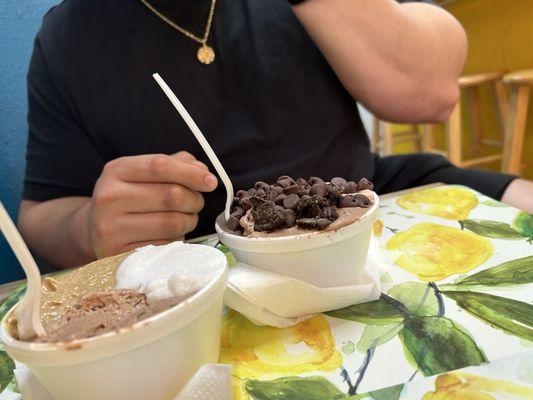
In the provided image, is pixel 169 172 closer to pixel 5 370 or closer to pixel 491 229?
pixel 5 370

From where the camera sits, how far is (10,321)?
404mm

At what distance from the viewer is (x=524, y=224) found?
646 millimetres

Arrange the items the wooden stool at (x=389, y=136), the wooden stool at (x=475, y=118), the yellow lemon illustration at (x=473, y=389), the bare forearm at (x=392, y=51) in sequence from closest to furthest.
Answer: the yellow lemon illustration at (x=473, y=389), the bare forearm at (x=392, y=51), the wooden stool at (x=475, y=118), the wooden stool at (x=389, y=136)

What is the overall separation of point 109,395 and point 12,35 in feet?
3.89

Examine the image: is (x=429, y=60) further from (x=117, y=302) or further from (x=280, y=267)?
(x=117, y=302)

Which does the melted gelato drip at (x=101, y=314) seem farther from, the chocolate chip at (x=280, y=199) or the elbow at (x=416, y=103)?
→ the elbow at (x=416, y=103)

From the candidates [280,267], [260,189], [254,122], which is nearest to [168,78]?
[254,122]

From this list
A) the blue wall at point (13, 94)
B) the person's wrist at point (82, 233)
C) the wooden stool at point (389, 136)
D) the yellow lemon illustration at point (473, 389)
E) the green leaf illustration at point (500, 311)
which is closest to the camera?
the yellow lemon illustration at point (473, 389)

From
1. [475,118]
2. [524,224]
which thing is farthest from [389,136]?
[524,224]

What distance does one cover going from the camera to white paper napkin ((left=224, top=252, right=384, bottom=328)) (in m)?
0.47

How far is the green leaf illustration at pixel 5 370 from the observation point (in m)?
0.46

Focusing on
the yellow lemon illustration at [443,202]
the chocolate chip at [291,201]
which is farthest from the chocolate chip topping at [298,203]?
the yellow lemon illustration at [443,202]

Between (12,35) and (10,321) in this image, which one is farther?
(12,35)

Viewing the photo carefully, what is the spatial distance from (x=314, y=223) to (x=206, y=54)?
0.58 metres
